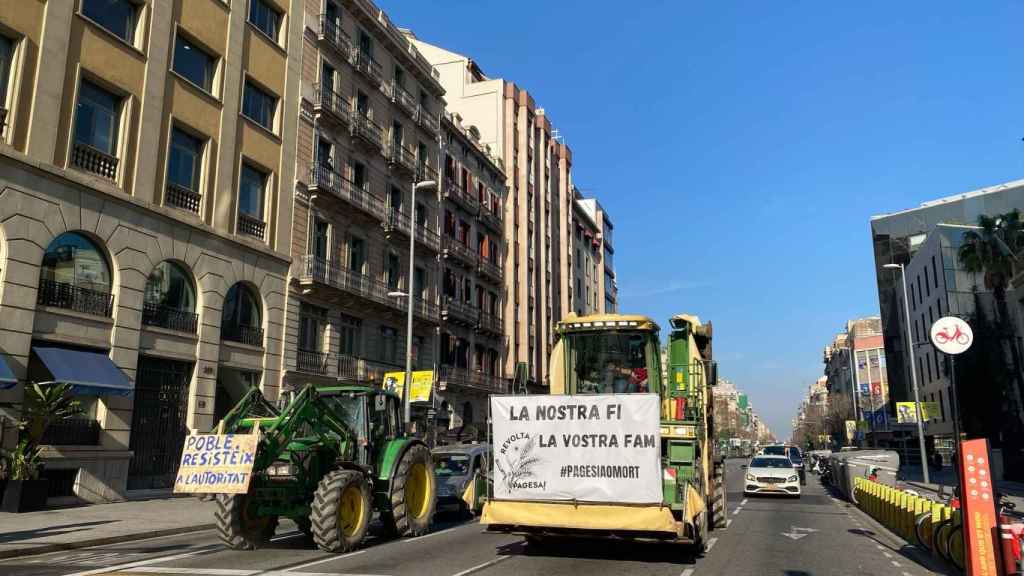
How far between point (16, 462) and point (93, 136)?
9266mm

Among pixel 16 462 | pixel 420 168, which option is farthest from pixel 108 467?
pixel 420 168

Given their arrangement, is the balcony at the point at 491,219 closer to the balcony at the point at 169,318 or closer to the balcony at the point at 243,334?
the balcony at the point at 243,334

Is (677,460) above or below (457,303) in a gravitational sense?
below

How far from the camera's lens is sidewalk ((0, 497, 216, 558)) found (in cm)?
1209

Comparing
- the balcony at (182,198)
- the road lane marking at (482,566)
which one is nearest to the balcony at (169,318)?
the balcony at (182,198)

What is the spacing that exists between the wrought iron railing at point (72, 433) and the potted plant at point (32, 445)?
0.47m

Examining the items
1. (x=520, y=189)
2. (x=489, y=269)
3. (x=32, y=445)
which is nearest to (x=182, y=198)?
(x=32, y=445)

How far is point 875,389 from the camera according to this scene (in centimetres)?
10069

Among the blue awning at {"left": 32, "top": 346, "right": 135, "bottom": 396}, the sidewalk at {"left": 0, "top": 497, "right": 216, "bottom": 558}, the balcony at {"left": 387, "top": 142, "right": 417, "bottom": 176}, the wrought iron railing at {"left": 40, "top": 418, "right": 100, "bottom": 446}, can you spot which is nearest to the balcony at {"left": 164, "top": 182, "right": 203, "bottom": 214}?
the blue awning at {"left": 32, "top": 346, "right": 135, "bottom": 396}

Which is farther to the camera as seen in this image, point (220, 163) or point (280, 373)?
point (280, 373)

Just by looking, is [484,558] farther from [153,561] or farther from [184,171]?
[184,171]

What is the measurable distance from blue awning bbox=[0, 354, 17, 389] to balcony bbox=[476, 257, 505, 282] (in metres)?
30.1

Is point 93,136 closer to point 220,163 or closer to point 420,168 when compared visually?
point 220,163

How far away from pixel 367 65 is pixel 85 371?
19902mm
